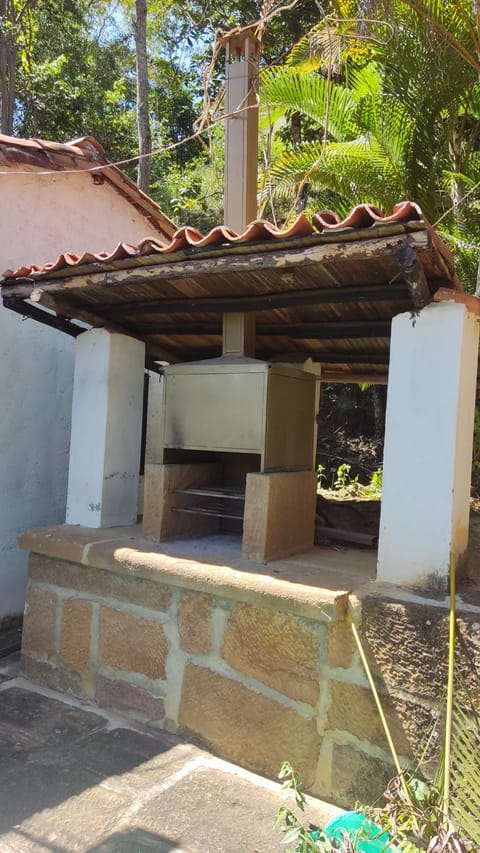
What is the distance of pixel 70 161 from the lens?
4953mm

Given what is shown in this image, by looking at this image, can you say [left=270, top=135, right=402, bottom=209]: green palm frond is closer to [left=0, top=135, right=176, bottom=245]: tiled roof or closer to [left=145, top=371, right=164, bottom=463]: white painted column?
[left=0, top=135, right=176, bottom=245]: tiled roof

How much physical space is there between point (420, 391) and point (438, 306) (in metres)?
0.39

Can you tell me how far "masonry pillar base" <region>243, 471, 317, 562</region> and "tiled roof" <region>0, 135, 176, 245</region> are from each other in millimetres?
2066

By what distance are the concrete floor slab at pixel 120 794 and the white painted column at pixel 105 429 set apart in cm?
129

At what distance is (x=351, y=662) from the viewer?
8.70ft

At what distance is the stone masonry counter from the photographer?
2580mm

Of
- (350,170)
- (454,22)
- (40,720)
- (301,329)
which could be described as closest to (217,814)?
(40,720)

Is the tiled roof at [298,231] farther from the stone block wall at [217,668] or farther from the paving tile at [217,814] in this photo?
the paving tile at [217,814]

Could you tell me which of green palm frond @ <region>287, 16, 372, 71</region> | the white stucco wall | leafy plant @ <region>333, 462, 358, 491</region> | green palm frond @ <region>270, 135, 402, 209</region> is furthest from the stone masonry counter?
green palm frond @ <region>270, 135, 402, 209</region>

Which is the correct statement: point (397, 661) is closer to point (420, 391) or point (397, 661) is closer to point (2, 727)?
point (420, 391)

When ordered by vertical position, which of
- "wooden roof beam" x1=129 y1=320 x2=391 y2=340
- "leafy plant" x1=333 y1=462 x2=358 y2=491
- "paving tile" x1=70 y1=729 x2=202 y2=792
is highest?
"wooden roof beam" x1=129 y1=320 x2=391 y2=340

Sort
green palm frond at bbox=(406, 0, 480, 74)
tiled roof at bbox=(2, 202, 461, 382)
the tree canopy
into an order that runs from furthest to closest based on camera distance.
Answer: the tree canopy, green palm frond at bbox=(406, 0, 480, 74), tiled roof at bbox=(2, 202, 461, 382)

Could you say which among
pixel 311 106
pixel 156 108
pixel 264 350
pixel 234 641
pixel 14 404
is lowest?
pixel 234 641

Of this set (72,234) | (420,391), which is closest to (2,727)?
(420,391)
